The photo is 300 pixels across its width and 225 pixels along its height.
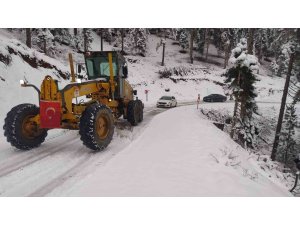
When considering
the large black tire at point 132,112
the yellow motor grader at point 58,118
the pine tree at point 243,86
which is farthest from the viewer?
the pine tree at point 243,86

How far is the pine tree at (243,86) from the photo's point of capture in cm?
1745

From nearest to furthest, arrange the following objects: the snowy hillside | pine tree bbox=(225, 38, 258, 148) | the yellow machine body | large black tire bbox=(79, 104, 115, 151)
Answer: the snowy hillside, large black tire bbox=(79, 104, 115, 151), the yellow machine body, pine tree bbox=(225, 38, 258, 148)

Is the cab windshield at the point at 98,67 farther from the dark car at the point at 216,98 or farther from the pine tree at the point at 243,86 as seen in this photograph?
the dark car at the point at 216,98

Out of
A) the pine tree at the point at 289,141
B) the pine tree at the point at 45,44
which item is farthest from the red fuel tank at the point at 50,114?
the pine tree at the point at 289,141

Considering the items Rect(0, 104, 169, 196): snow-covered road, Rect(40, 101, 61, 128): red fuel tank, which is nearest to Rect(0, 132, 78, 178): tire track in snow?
Rect(0, 104, 169, 196): snow-covered road

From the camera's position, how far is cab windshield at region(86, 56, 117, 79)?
9992 mm

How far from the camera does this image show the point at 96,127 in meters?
7.30

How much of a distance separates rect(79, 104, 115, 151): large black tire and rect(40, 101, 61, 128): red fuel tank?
2.35 feet

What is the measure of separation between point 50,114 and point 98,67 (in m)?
3.44

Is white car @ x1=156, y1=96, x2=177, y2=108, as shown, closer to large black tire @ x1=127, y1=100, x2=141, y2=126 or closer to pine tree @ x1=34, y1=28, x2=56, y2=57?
pine tree @ x1=34, y1=28, x2=56, y2=57

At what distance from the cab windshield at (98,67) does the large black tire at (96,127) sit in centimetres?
264

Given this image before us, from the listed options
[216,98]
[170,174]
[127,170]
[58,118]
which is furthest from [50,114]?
[216,98]

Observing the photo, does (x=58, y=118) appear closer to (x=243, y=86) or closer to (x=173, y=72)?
(x=243, y=86)

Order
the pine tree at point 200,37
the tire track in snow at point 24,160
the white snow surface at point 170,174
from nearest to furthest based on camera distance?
Result: 1. the white snow surface at point 170,174
2. the tire track in snow at point 24,160
3. the pine tree at point 200,37
